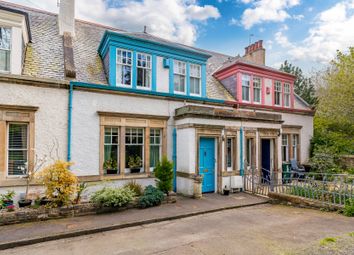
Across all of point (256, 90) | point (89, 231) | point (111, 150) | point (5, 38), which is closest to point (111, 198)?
point (89, 231)

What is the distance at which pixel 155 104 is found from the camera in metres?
11.7

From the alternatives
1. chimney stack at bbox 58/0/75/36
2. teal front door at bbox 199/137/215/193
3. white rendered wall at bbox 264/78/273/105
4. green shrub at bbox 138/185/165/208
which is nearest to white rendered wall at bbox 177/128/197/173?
teal front door at bbox 199/137/215/193

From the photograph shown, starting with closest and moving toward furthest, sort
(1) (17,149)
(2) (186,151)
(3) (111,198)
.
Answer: (3) (111,198) → (1) (17,149) → (2) (186,151)

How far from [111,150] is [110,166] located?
0.75m

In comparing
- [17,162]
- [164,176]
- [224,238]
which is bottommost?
[224,238]

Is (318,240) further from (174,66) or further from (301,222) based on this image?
(174,66)

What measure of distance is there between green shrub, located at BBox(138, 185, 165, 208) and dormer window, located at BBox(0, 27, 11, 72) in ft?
24.1

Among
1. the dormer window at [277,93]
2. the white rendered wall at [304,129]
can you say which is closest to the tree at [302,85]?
the white rendered wall at [304,129]

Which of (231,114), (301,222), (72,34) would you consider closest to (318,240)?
(301,222)

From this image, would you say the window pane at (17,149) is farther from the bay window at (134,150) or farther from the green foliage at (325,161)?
the green foliage at (325,161)

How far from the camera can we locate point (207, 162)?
39.3 ft

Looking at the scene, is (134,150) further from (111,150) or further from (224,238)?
(224,238)

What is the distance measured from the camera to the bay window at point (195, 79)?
13117 mm

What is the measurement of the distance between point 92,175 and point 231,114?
7.54 metres
